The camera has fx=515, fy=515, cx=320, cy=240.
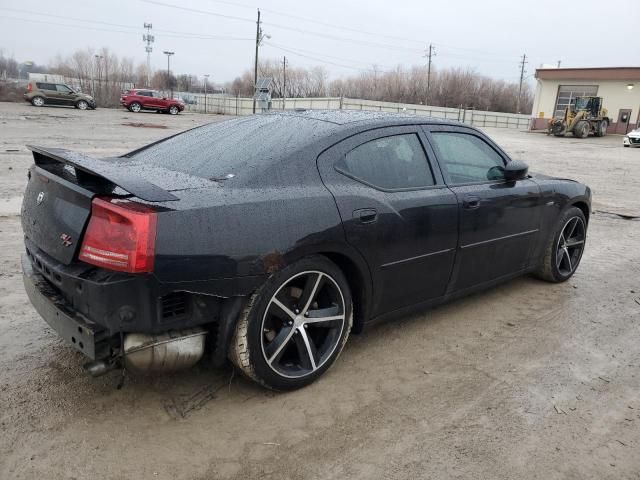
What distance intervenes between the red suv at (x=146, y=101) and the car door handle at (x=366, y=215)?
124ft

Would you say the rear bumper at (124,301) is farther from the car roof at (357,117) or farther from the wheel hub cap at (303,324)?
the car roof at (357,117)

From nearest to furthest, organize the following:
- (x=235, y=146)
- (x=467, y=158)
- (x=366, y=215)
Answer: (x=366, y=215)
(x=235, y=146)
(x=467, y=158)

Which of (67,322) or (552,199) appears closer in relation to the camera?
(67,322)

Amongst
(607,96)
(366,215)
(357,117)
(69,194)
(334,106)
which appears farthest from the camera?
(334,106)

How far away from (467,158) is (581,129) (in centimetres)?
3425

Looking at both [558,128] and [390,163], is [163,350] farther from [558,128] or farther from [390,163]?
[558,128]

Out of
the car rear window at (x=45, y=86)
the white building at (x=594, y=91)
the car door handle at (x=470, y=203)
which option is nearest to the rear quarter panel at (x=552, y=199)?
the car door handle at (x=470, y=203)

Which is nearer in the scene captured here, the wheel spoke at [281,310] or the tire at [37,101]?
the wheel spoke at [281,310]

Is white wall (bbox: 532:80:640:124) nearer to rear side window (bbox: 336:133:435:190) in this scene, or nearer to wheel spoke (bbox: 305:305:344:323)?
rear side window (bbox: 336:133:435:190)

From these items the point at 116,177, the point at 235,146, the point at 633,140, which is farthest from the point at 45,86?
the point at 116,177

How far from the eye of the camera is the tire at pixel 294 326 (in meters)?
2.61

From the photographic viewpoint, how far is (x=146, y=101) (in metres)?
37.2

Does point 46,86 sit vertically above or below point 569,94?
below

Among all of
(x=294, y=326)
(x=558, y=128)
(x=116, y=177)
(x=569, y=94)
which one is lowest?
(x=294, y=326)
